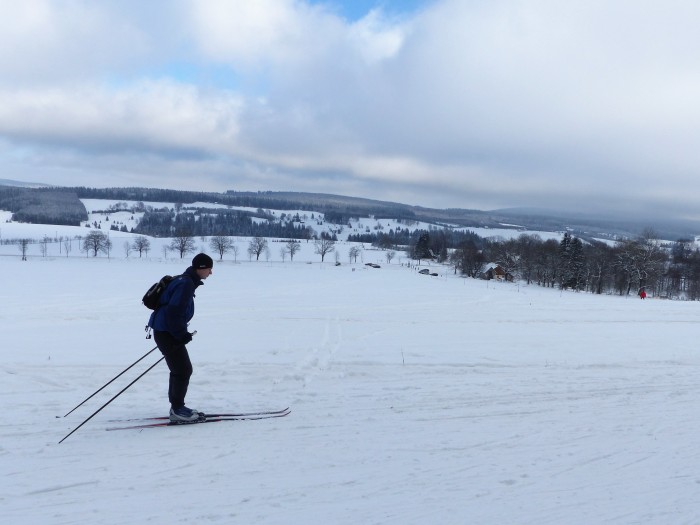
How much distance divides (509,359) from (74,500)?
9.09 metres

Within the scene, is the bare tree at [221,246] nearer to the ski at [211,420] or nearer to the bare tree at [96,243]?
the bare tree at [96,243]

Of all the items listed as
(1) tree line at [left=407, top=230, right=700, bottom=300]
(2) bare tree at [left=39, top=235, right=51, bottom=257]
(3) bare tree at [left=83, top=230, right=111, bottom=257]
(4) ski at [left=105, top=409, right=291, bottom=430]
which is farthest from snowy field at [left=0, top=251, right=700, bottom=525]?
(2) bare tree at [left=39, top=235, right=51, bottom=257]

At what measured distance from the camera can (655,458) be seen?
5402mm

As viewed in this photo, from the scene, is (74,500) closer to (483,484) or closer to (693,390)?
(483,484)

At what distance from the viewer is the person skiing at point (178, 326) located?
5840 millimetres

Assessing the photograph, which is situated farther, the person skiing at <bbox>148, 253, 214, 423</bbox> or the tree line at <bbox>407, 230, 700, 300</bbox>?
the tree line at <bbox>407, 230, 700, 300</bbox>

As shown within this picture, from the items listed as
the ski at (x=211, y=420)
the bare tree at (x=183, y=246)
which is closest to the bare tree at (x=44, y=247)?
the bare tree at (x=183, y=246)

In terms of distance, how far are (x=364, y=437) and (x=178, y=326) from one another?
2.88 meters

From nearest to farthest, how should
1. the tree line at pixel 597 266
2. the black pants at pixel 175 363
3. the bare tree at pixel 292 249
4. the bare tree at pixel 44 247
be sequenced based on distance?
the black pants at pixel 175 363, the tree line at pixel 597 266, the bare tree at pixel 44 247, the bare tree at pixel 292 249

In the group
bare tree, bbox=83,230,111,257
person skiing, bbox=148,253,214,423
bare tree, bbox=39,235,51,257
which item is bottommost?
bare tree, bbox=39,235,51,257

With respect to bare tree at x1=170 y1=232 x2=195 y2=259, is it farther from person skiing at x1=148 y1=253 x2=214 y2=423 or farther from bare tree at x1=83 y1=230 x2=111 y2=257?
person skiing at x1=148 y1=253 x2=214 y2=423

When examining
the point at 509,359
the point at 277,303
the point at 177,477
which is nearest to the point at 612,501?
the point at 177,477

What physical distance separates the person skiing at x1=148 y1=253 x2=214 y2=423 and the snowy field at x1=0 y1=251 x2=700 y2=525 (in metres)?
0.39

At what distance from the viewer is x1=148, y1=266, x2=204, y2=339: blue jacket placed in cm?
583
